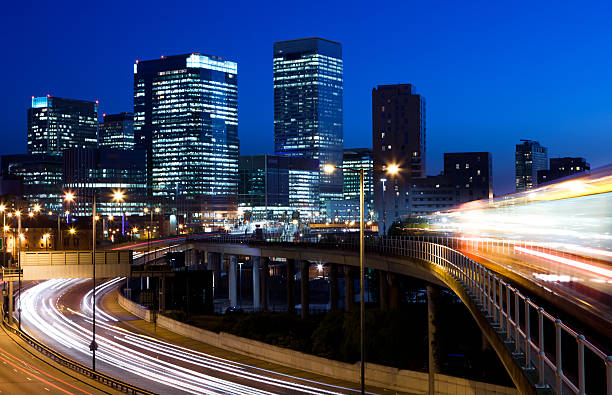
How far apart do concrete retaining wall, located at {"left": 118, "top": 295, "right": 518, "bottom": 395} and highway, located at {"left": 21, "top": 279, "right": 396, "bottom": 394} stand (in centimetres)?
174

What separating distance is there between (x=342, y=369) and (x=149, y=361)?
44.1ft

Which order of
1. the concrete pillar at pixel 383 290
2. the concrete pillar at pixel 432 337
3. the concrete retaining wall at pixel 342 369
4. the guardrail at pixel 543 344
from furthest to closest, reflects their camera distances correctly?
the concrete pillar at pixel 383 290 → the concrete pillar at pixel 432 337 → the concrete retaining wall at pixel 342 369 → the guardrail at pixel 543 344

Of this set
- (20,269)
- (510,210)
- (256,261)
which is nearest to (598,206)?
(510,210)

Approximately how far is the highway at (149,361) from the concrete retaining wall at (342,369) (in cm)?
174

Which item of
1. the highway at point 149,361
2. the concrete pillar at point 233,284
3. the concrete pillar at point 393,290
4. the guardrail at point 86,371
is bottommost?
the concrete pillar at point 233,284

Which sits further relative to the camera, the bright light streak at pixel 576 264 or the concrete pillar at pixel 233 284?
the concrete pillar at pixel 233 284

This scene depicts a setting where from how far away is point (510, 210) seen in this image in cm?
4406

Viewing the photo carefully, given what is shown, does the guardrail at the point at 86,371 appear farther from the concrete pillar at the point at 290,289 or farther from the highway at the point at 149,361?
the concrete pillar at the point at 290,289

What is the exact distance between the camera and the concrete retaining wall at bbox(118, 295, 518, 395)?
107 ft

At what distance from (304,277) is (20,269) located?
4062 centimetres

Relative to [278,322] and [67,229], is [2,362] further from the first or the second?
[67,229]

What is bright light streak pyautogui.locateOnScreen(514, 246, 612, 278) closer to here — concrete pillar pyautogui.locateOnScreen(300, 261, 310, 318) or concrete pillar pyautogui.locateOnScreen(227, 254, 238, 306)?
concrete pillar pyautogui.locateOnScreen(300, 261, 310, 318)

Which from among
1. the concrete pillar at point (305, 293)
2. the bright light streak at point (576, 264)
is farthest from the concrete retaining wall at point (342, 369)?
the concrete pillar at point (305, 293)

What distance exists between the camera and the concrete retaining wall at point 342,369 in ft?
107
